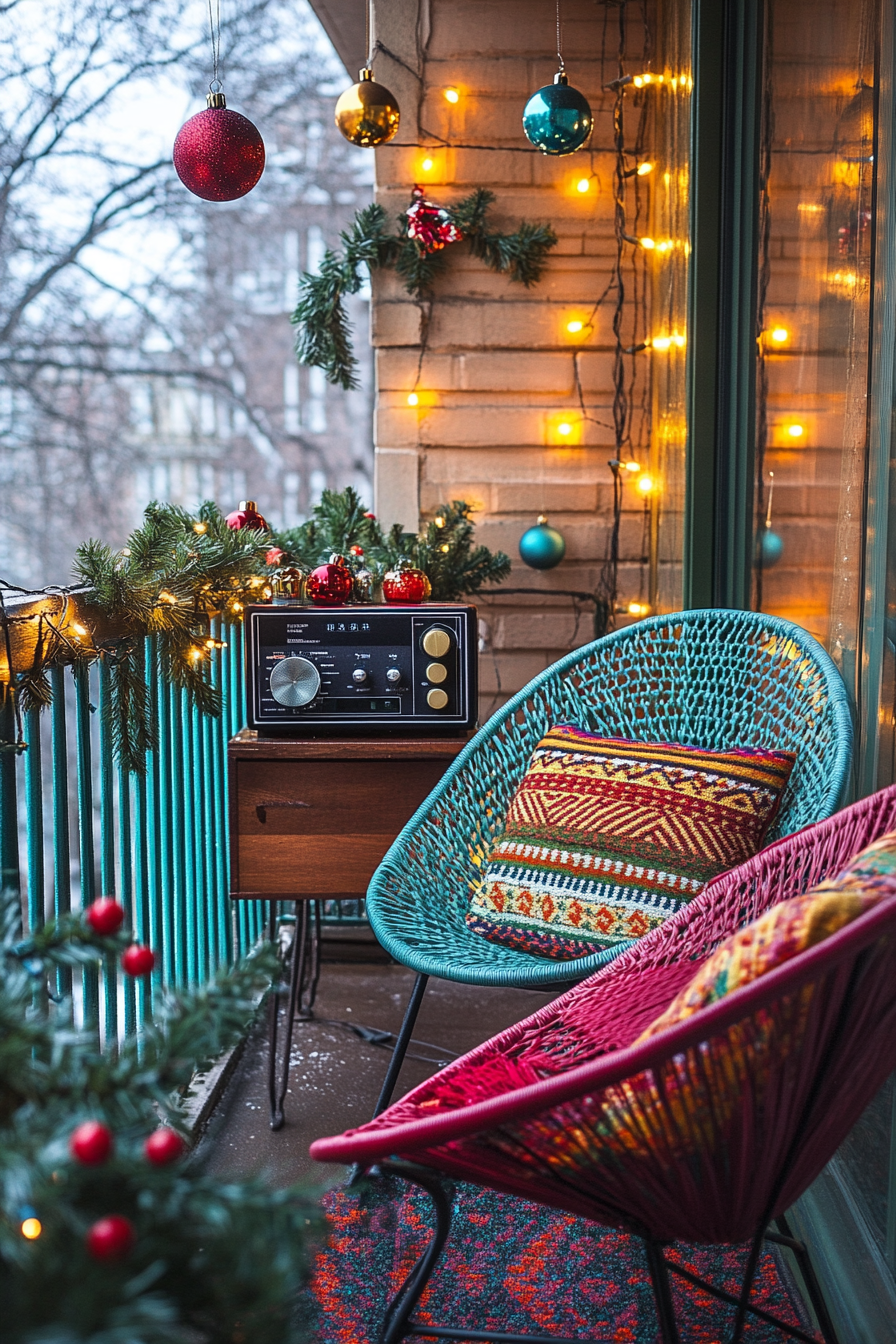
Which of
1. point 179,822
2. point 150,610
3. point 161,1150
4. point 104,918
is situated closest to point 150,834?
point 179,822

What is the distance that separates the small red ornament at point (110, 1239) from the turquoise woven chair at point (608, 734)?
0.91 metres

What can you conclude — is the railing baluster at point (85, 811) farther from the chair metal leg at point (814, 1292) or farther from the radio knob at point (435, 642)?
the chair metal leg at point (814, 1292)

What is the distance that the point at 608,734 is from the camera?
1.87 m

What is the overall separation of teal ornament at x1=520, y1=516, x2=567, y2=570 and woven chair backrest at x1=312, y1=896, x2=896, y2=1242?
81.5 inches

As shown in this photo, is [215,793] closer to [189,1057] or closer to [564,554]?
[564,554]

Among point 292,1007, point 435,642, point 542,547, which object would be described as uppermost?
point 542,547

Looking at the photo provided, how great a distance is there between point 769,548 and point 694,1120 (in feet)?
4.53

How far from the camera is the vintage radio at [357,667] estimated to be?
1833 millimetres

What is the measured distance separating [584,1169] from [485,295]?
8.21 feet

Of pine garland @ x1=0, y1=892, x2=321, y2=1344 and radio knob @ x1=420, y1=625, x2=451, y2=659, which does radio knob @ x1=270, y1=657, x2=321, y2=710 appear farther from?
pine garland @ x1=0, y1=892, x2=321, y2=1344

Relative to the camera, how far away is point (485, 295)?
2.93 m

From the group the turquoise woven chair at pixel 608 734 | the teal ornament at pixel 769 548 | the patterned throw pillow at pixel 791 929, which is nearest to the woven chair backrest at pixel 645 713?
the turquoise woven chair at pixel 608 734

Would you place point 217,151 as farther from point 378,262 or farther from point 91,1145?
point 91,1145

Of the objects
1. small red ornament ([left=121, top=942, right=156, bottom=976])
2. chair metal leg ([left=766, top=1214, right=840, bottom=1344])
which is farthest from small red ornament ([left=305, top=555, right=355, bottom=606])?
small red ornament ([left=121, top=942, right=156, bottom=976])
